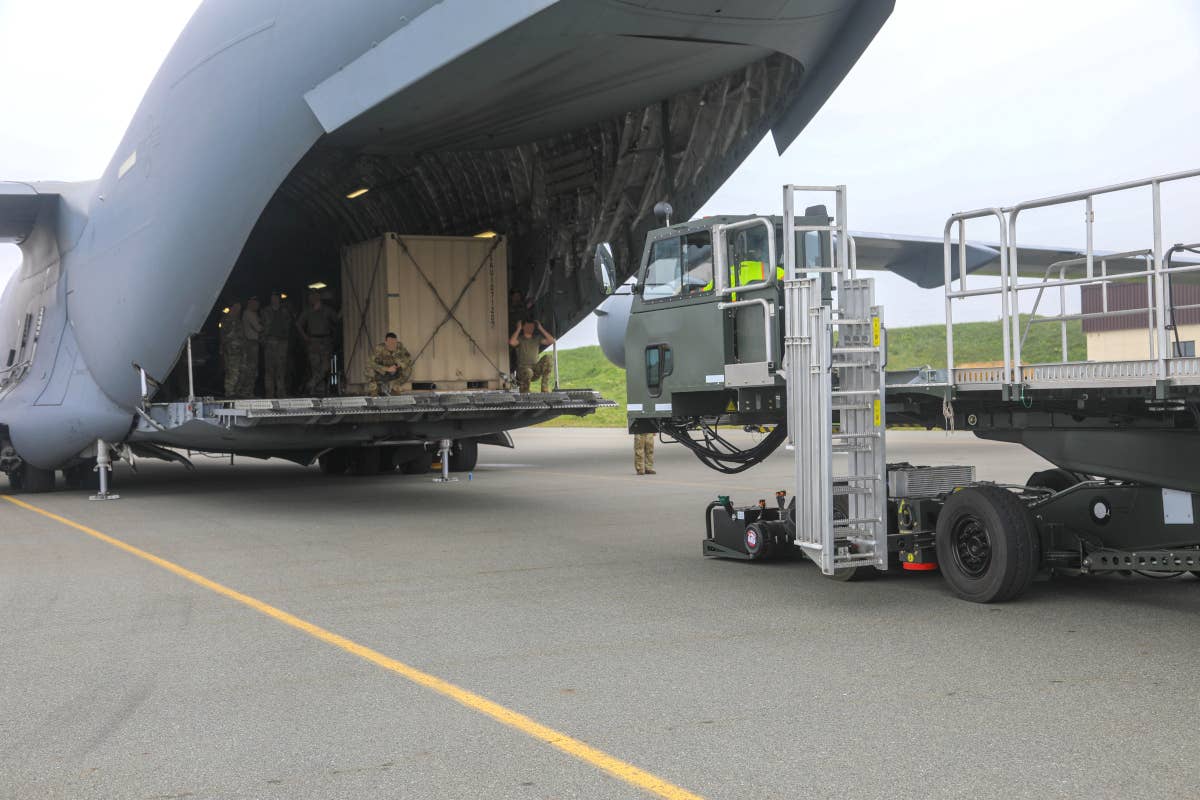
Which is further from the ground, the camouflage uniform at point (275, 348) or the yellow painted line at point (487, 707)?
the camouflage uniform at point (275, 348)

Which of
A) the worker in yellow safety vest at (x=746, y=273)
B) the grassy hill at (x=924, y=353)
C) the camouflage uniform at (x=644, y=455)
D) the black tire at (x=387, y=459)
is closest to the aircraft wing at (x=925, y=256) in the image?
the grassy hill at (x=924, y=353)

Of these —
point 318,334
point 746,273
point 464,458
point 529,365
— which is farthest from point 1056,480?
point 464,458

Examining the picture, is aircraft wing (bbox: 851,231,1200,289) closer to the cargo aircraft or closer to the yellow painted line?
the cargo aircraft

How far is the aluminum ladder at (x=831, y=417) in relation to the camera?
24.1ft

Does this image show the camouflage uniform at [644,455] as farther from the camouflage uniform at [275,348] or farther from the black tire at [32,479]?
the black tire at [32,479]

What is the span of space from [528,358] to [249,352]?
4.43m

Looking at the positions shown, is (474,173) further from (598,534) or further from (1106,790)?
(1106,790)

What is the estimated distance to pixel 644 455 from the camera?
18969mm

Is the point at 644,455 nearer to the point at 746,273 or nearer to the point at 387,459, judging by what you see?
the point at 387,459

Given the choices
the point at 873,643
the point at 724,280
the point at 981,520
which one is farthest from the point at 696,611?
the point at 724,280

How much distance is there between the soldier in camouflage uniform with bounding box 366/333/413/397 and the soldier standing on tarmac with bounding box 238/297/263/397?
310 cm

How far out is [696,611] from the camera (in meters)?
7.25

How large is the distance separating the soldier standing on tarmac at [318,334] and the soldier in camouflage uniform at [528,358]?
3.23m

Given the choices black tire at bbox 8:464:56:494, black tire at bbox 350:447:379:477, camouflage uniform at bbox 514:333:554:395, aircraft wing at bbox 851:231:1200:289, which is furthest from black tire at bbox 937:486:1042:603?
aircraft wing at bbox 851:231:1200:289
